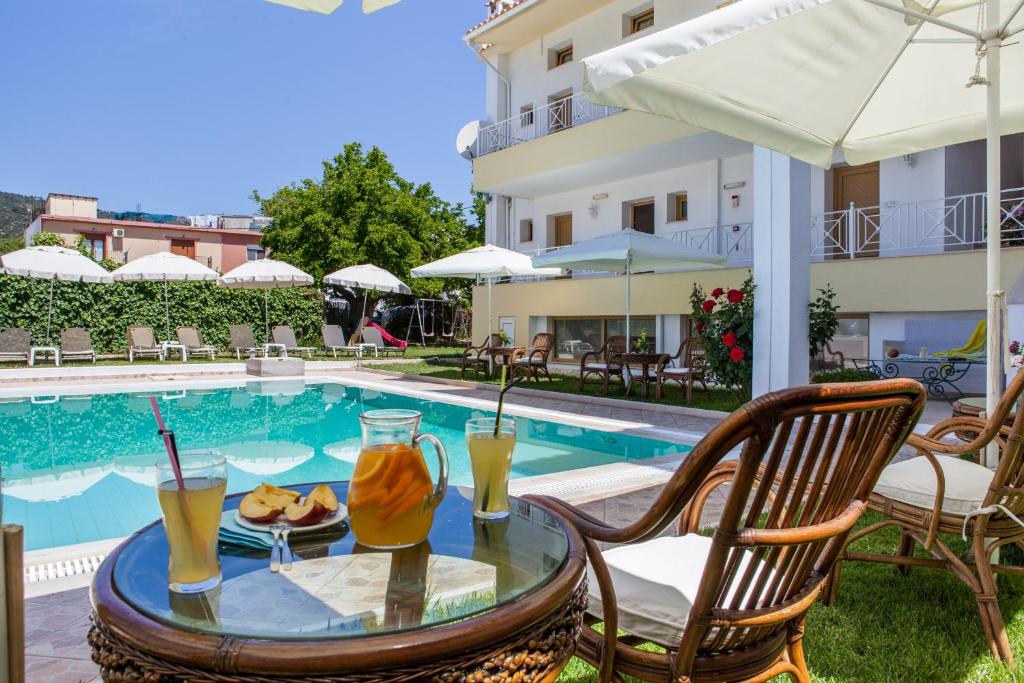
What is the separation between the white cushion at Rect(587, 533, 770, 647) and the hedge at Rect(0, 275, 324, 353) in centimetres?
1617

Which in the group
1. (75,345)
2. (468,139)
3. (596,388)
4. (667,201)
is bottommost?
(596,388)

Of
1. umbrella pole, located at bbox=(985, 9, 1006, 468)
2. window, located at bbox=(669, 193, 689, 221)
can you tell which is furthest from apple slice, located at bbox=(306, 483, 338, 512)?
window, located at bbox=(669, 193, 689, 221)

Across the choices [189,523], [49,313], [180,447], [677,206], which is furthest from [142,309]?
[189,523]

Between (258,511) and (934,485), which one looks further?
(934,485)

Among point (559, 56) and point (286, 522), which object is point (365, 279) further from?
point (286, 522)

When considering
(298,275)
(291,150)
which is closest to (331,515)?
(298,275)

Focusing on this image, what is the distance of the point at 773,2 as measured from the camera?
2.43m

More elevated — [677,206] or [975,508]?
[677,206]

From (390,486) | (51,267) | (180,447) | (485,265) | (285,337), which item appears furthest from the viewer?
(285,337)

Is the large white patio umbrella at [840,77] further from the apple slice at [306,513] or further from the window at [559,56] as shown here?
the window at [559,56]

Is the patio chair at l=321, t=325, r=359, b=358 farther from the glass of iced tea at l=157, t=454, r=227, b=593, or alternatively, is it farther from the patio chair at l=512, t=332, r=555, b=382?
the glass of iced tea at l=157, t=454, r=227, b=593

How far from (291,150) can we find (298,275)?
1962 inches

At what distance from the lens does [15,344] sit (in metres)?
13.0

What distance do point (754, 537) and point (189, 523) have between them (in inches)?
37.9
